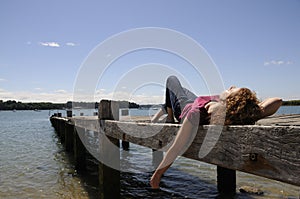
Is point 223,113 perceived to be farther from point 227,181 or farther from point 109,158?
point 227,181

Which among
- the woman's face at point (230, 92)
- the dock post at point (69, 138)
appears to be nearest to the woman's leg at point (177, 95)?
the woman's face at point (230, 92)

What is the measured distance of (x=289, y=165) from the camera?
1.55 metres


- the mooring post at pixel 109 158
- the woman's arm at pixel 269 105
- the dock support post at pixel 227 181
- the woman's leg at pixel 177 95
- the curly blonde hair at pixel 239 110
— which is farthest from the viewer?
the dock support post at pixel 227 181

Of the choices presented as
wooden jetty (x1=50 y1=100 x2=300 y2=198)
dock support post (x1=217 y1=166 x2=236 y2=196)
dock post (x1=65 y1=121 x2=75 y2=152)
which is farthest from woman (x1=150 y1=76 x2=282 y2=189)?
dock post (x1=65 y1=121 x2=75 y2=152)

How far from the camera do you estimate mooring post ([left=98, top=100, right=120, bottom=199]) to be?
468cm

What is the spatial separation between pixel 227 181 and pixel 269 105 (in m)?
4.09

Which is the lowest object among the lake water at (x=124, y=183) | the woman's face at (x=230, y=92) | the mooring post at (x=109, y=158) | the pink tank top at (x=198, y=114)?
the lake water at (x=124, y=183)

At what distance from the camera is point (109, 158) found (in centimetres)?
466

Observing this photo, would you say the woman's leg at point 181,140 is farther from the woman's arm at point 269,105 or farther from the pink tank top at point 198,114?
the woman's arm at point 269,105

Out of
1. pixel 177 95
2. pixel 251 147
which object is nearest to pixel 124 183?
pixel 177 95

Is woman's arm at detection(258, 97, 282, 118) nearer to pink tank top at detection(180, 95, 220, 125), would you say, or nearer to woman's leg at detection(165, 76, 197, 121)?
pink tank top at detection(180, 95, 220, 125)

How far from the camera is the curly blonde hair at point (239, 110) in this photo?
230cm

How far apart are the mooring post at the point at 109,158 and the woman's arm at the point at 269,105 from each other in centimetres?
275

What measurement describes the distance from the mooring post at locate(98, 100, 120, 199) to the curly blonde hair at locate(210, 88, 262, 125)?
2604 mm
